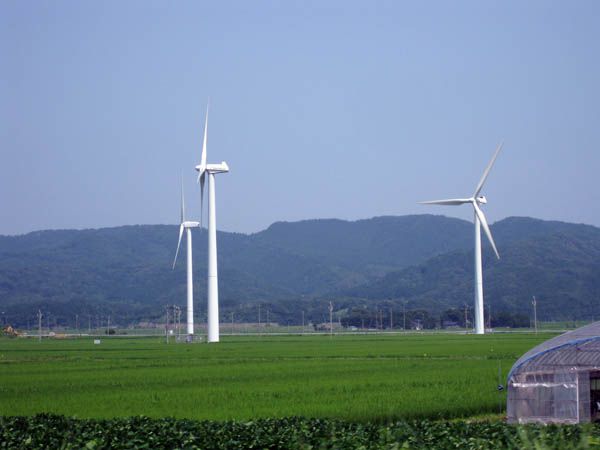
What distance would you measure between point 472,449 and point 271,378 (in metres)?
30.5

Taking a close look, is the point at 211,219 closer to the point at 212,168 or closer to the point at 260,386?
the point at 212,168

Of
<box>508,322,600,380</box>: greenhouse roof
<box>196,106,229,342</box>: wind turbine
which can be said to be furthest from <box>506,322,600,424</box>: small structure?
<box>196,106,229,342</box>: wind turbine

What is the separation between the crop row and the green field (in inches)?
293

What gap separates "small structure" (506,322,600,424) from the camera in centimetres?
2620

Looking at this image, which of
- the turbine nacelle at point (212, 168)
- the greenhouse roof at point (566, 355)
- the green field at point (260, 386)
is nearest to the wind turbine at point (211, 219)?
the turbine nacelle at point (212, 168)

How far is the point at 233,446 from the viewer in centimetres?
1756

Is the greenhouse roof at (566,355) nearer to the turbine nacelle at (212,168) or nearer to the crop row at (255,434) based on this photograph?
the crop row at (255,434)

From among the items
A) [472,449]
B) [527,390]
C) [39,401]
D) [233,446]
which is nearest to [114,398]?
[39,401]

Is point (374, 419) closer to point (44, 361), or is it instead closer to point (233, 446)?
point (233, 446)

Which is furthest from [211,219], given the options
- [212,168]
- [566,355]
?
[566,355]

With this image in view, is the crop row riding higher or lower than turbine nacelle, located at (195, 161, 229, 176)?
lower

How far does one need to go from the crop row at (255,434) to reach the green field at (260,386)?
745cm

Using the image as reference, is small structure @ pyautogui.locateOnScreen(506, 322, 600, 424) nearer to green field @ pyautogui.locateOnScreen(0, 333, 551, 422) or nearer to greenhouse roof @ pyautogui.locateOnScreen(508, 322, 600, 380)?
greenhouse roof @ pyautogui.locateOnScreen(508, 322, 600, 380)

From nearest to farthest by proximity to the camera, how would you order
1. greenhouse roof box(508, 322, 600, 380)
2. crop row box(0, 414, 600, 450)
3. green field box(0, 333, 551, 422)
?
crop row box(0, 414, 600, 450), greenhouse roof box(508, 322, 600, 380), green field box(0, 333, 551, 422)
